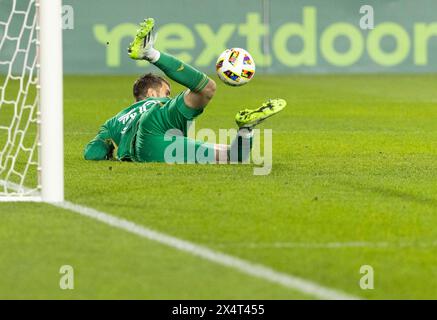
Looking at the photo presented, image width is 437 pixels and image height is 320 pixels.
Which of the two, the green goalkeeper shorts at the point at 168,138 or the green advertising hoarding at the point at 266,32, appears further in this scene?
the green advertising hoarding at the point at 266,32

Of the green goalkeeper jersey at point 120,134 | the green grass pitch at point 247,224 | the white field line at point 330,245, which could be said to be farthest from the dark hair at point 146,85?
the white field line at point 330,245

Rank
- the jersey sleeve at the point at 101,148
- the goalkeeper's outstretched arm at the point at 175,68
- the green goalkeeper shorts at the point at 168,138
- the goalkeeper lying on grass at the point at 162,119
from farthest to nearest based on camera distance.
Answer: the jersey sleeve at the point at 101,148
the green goalkeeper shorts at the point at 168,138
the goalkeeper lying on grass at the point at 162,119
the goalkeeper's outstretched arm at the point at 175,68

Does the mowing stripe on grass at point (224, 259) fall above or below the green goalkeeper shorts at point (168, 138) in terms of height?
below

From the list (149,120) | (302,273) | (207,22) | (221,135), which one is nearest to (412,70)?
(207,22)

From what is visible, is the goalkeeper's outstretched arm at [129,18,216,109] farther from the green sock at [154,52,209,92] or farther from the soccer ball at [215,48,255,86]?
the soccer ball at [215,48,255,86]

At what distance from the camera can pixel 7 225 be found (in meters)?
6.80

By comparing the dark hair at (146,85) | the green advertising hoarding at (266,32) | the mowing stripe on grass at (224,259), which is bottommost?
the mowing stripe on grass at (224,259)

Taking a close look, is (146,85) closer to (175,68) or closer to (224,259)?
(175,68)

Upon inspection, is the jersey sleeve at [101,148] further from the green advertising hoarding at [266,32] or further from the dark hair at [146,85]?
the green advertising hoarding at [266,32]

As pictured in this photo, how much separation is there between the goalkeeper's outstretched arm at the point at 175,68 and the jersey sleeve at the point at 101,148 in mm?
880

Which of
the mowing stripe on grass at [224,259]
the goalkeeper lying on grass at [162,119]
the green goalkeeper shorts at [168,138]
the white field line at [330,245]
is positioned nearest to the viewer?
the mowing stripe on grass at [224,259]

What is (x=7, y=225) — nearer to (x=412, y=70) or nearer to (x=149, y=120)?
(x=149, y=120)

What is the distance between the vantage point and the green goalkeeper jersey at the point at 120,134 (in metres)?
9.98
